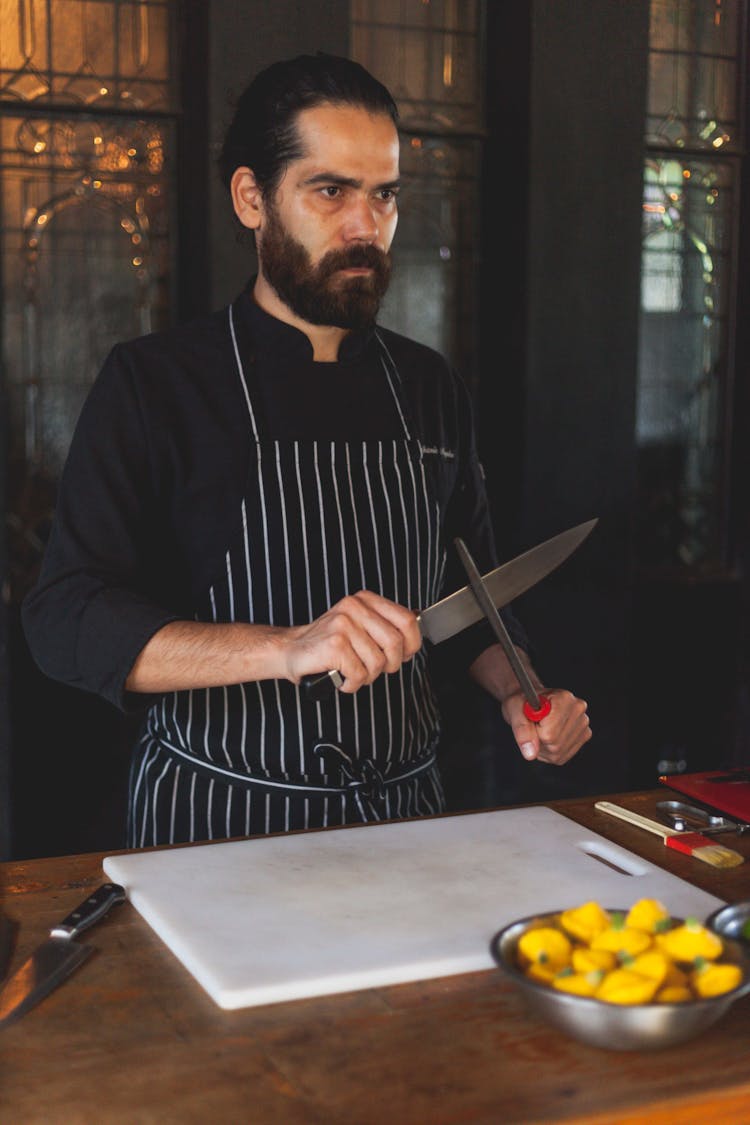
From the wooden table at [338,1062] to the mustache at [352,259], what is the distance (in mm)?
1187

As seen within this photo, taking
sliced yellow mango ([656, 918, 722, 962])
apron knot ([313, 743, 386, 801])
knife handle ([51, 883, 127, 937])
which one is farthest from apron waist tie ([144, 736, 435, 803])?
sliced yellow mango ([656, 918, 722, 962])

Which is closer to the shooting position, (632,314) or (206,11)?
(206,11)

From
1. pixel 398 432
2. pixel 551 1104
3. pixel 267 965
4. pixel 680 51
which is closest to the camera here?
pixel 551 1104

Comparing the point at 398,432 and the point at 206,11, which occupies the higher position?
the point at 206,11

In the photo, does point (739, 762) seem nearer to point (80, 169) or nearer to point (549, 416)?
point (549, 416)

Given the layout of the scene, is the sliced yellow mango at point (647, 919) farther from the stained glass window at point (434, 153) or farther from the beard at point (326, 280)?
the stained glass window at point (434, 153)

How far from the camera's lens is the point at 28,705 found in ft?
11.0

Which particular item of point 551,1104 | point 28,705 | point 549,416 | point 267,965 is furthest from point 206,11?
point 551,1104

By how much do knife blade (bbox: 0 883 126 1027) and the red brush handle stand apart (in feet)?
2.18

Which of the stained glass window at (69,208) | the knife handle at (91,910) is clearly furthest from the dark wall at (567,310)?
the knife handle at (91,910)

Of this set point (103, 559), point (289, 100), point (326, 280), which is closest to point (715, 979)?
point (103, 559)

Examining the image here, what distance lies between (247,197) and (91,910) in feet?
4.25

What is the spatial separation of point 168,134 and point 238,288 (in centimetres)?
45

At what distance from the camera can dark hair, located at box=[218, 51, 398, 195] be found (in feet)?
7.19
